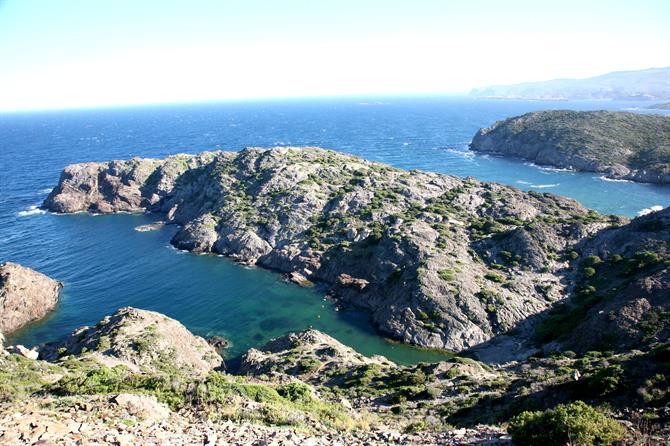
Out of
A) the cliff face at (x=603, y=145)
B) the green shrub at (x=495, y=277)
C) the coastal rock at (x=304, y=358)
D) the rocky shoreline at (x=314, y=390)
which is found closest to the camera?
the rocky shoreline at (x=314, y=390)

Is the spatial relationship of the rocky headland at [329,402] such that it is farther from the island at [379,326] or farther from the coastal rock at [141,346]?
the coastal rock at [141,346]

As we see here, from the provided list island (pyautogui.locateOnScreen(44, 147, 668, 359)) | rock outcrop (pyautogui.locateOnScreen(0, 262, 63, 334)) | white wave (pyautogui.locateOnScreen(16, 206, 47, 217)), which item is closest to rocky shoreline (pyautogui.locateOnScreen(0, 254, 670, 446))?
island (pyautogui.locateOnScreen(44, 147, 668, 359))

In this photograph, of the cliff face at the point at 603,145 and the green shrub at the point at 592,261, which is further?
the cliff face at the point at 603,145

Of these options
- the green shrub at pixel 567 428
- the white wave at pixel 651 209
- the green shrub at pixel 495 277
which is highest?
the green shrub at pixel 567 428

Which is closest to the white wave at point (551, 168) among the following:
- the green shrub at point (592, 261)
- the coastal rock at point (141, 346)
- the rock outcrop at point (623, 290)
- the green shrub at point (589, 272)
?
the rock outcrop at point (623, 290)

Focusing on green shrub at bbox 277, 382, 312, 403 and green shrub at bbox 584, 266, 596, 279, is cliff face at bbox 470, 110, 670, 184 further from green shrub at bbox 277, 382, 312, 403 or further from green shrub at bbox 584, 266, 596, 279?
green shrub at bbox 277, 382, 312, 403

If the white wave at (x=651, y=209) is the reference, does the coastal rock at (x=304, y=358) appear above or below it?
below

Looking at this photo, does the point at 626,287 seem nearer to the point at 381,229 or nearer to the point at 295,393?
the point at 381,229

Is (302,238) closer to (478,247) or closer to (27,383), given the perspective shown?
(478,247)
